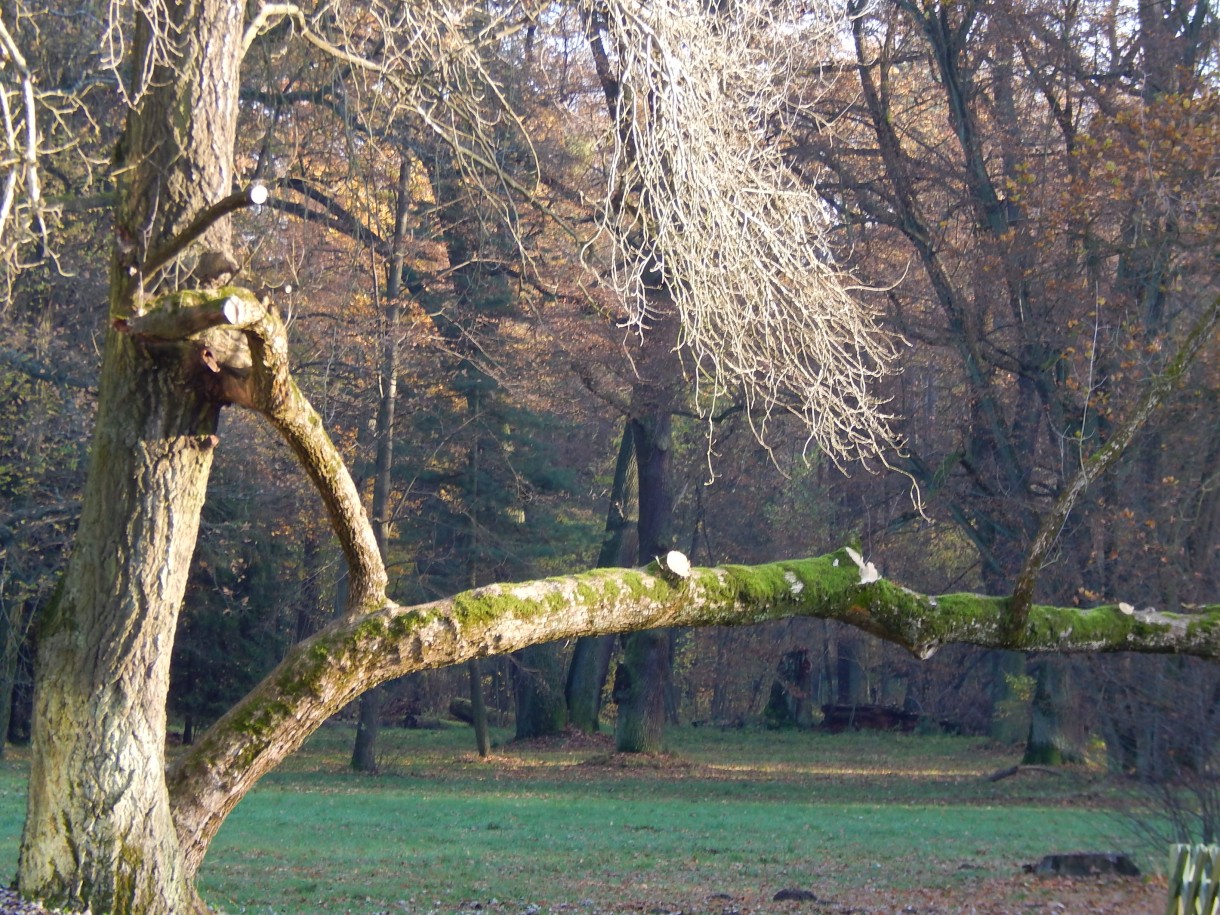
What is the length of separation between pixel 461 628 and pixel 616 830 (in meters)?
11.5

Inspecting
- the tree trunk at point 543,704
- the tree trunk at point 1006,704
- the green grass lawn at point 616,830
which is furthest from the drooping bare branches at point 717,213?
the tree trunk at point 543,704

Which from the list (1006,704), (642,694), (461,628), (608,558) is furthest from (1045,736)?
(461,628)

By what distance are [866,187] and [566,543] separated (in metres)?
12.0

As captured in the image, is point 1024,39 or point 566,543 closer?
point 1024,39

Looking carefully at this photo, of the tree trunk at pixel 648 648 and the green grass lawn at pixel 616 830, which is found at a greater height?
the tree trunk at pixel 648 648

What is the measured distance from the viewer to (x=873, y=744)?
32.8 meters

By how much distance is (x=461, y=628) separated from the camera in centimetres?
562

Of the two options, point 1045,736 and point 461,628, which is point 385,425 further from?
point 461,628

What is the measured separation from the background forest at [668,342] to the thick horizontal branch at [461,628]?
1.28 m

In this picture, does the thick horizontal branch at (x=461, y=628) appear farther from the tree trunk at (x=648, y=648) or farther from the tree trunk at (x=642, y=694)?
the tree trunk at (x=642, y=694)

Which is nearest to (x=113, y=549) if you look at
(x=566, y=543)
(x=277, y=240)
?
(x=277, y=240)

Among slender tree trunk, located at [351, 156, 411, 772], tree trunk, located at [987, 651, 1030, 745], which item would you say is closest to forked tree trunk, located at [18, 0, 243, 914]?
slender tree trunk, located at [351, 156, 411, 772]

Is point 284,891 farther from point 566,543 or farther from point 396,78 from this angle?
point 566,543

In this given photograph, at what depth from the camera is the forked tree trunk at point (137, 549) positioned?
17.8 feet
